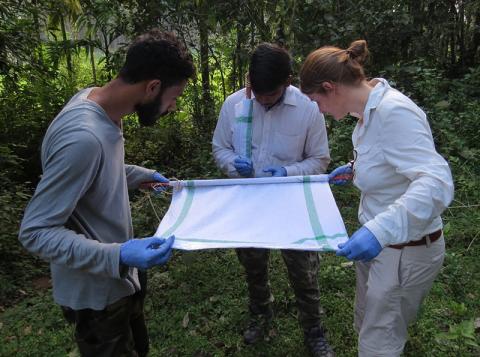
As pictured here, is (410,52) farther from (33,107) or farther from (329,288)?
(33,107)

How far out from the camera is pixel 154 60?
175cm

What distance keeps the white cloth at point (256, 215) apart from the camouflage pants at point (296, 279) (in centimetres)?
53

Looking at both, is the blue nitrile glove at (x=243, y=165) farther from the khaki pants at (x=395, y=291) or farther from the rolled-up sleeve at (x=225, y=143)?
the khaki pants at (x=395, y=291)

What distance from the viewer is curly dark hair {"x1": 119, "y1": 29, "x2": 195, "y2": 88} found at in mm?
1747

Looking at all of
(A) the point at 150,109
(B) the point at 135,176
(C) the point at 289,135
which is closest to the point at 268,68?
(C) the point at 289,135

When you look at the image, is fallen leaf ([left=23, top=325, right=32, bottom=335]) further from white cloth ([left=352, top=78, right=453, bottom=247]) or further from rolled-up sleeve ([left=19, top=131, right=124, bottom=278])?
white cloth ([left=352, top=78, right=453, bottom=247])

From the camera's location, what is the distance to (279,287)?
11.9 feet

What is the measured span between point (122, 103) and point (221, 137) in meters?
1.12

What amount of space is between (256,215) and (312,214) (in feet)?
0.88

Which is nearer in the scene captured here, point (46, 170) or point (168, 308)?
point (46, 170)

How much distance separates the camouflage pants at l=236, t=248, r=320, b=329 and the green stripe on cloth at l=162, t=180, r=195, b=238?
0.68 m

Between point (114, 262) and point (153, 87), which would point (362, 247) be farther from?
point (153, 87)

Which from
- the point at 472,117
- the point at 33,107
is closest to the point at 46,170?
the point at 33,107

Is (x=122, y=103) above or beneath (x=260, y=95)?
above
